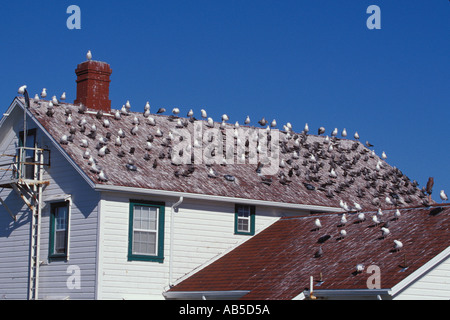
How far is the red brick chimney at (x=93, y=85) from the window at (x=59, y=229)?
4535 millimetres

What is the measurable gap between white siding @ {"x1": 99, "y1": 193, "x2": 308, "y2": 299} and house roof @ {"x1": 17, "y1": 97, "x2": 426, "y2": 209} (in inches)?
22.5

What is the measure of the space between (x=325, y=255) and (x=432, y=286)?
11.3 ft

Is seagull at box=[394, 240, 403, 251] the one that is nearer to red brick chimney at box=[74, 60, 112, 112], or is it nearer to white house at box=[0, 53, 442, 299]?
white house at box=[0, 53, 442, 299]

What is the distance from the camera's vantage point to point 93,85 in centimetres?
2984

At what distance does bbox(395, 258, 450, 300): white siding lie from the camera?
20.8 meters

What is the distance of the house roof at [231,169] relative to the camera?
26.3 metres

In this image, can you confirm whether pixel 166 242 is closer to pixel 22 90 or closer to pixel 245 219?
pixel 245 219

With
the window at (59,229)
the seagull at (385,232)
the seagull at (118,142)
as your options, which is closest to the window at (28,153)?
the window at (59,229)

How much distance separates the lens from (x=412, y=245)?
872 inches

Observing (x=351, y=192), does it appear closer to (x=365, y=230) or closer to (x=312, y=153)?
(x=312, y=153)
